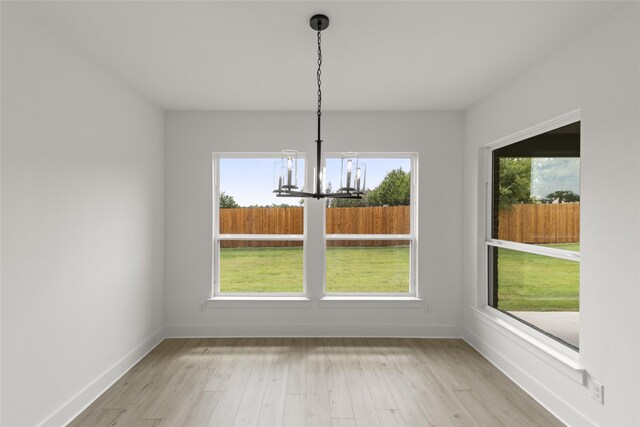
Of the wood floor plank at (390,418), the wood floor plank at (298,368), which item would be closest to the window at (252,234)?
the wood floor plank at (298,368)

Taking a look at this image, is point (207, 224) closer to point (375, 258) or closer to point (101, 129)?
point (101, 129)

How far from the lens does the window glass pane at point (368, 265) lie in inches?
180

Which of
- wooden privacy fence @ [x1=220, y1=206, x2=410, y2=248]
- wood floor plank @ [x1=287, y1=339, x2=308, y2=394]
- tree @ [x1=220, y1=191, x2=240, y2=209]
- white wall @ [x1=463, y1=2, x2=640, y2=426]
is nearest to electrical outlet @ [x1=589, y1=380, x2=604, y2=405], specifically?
white wall @ [x1=463, y1=2, x2=640, y2=426]

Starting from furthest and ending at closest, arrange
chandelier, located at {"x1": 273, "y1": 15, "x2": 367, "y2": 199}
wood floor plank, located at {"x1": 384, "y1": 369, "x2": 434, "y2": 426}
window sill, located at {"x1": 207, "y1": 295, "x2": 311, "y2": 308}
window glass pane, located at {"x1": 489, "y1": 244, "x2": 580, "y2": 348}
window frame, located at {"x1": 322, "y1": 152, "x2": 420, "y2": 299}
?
window frame, located at {"x1": 322, "y1": 152, "x2": 420, "y2": 299} → window sill, located at {"x1": 207, "y1": 295, "x2": 311, "y2": 308} → window glass pane, located at {"x1": 489, "y1": 244, "x2": 580, "y2": 348} → wood floor plank, located at {"x1": 384, "y1": 369, "x2": 434, "y2": 426} → chandelier, located at {"x1": 273, "y1": 15, "x2": 367, "y2": 199}

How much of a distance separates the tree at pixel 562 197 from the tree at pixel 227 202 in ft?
10.7

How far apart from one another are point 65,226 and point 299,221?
2489 millimetres

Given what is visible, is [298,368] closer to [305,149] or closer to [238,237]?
[238,237]

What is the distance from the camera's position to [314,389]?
3113 mm

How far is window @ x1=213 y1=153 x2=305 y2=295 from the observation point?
4.57 m

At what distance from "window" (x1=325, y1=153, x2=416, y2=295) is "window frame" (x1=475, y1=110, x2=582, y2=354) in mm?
803

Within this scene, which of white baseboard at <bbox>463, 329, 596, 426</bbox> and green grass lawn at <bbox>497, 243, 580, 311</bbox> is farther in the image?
green grass lawn at <bbox>497, 243, 580, 311</bbox>

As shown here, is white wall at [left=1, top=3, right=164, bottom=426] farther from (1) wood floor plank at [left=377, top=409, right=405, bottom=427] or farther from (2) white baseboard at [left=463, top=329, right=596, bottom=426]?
(2) white baseboard at [left=463, top=329, right=596, bottom=426]

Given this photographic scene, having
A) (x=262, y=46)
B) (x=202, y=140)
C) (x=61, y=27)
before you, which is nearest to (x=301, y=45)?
(x=262, y=46)

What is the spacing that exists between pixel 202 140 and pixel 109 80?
4.33 feet
